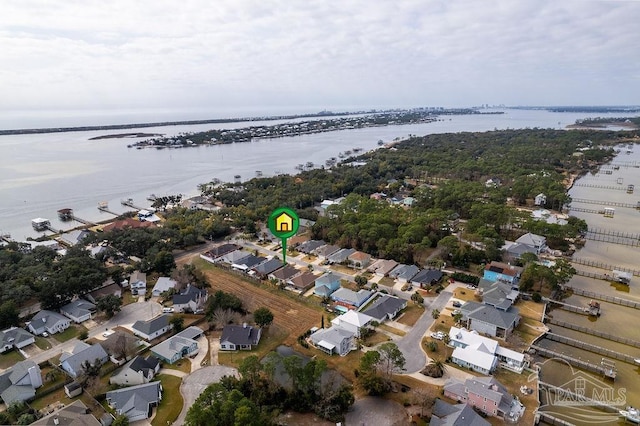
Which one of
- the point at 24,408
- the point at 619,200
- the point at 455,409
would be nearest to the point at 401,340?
the point at 455,409

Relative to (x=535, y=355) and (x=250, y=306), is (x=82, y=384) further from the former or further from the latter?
(x=535, y=355)

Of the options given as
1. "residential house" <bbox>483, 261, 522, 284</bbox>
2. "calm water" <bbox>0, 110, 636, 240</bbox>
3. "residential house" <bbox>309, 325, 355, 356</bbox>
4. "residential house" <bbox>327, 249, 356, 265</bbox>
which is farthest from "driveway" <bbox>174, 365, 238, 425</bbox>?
"calm water" <bbox>0, 110, 636, 240</bbox>

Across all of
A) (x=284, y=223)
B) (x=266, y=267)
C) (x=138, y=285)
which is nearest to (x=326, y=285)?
(x=266, y=267)

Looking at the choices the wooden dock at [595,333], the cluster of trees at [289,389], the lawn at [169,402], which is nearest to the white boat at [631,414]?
the wooden dock at [595,333]

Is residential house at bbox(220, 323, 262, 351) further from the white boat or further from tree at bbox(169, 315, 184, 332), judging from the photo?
the white boat

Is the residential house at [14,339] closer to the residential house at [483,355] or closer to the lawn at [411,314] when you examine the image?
the lawn at [411,314]
